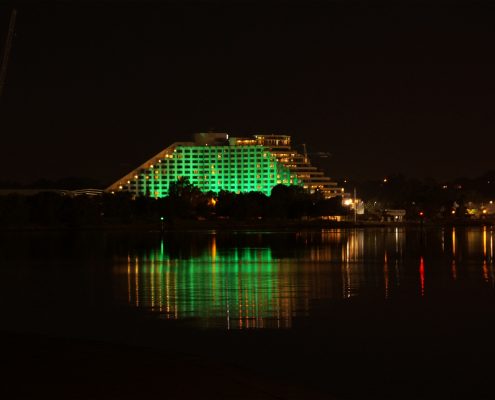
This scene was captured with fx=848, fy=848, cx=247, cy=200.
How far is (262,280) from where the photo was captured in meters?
30.6

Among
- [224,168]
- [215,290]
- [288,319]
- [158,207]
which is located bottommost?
[288,319]

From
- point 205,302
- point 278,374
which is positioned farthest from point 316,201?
point 278,374

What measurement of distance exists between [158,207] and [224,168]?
68.0 metres

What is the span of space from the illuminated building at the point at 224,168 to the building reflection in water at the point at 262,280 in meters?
141

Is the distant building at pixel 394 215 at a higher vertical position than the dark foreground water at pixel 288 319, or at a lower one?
higher

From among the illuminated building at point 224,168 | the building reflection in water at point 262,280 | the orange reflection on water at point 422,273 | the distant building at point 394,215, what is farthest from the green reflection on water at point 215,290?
the illuminated building at point 224,168

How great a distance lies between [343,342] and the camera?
17.5 metres

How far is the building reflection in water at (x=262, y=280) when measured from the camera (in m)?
21.8

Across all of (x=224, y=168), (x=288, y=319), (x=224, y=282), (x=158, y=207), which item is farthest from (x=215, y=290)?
(x=224, y=168)

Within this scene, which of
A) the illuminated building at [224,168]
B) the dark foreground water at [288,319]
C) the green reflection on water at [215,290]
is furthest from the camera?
the illuminated building at [224,168]

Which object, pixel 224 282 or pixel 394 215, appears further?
pixel 394 215

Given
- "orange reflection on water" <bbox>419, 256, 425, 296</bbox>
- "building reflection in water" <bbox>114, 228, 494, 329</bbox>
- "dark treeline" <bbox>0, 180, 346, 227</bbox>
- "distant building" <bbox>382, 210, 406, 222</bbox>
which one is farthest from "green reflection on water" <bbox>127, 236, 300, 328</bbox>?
"distant building" <bbox>382, 210, 406, 222</bbox>

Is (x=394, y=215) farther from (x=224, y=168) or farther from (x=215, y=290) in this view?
(x=215, y=290)

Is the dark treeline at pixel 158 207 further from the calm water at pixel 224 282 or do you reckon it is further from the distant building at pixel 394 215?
the calm water at pixel 224 282
